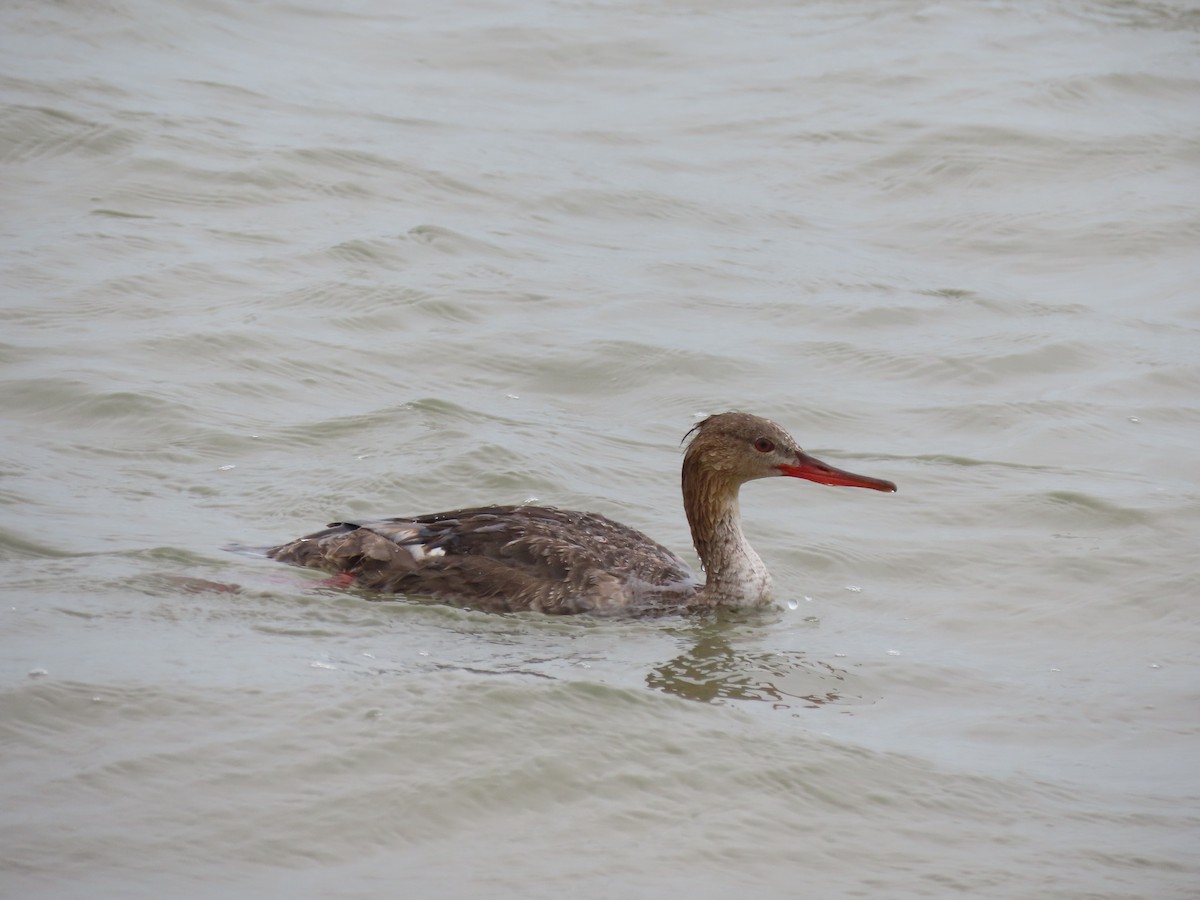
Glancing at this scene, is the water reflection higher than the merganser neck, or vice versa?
the merganser neck

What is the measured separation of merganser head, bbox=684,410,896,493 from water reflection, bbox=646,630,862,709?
1007mm

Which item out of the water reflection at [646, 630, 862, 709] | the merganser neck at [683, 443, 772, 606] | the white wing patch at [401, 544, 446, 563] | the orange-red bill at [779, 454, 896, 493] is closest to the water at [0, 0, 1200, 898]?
the water reflection at [646, 630, 862, 709]

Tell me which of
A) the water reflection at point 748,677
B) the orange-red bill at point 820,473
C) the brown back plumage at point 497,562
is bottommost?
the water reflection at point 748,677

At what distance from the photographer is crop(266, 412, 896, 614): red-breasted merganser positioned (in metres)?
8.96

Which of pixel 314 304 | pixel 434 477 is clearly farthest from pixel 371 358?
pixel 434 477

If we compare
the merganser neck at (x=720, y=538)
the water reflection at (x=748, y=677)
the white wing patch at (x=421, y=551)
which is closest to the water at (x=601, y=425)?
the water reflection at (x=748, y=677)

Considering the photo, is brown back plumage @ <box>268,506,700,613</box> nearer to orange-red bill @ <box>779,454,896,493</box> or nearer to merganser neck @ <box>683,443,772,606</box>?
merganser neck @ <box>683,443,772,606</box>

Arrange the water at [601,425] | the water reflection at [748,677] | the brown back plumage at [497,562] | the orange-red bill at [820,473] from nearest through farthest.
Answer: the water at [601,425]
the water reflection at [748,677]
the brown back plumage at [497,562]
the orange-red bill at [820,473]

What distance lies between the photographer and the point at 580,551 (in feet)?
29.7

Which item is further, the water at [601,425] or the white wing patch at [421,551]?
the white wing patch at [421,551]

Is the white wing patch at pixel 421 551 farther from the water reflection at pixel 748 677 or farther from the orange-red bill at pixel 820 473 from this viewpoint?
the orange-red bill at pixel 820 473

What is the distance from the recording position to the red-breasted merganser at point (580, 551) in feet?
29.4

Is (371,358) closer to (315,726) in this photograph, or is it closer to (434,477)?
(434,477)

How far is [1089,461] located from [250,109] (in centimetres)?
911
